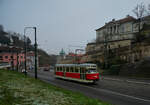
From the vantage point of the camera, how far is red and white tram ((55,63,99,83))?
64.1 ft

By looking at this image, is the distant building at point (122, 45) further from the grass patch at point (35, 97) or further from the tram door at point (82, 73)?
the grass patch at point (35, 97)

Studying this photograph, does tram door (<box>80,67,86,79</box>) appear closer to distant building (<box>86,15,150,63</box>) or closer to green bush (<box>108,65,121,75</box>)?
green bush (<box>108,65,121,75</box>)

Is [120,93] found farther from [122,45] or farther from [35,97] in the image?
[122,45]

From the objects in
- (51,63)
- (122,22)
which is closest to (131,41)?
(122,22)

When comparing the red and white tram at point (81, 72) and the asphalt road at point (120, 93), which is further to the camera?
the red and white tram at point (81, 72)

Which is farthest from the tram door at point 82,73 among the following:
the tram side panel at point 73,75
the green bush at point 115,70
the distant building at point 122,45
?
the distant building at point 122,45

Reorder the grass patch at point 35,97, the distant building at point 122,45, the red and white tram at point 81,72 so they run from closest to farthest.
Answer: the grass patch at point 35,97, the red and white tram at point 81,72, the distant building at point 122,45

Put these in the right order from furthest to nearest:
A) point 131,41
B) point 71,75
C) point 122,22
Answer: point 122,22 → point 131,41 → point 71,75

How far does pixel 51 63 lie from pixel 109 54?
7763 cm

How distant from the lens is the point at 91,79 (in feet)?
63.5

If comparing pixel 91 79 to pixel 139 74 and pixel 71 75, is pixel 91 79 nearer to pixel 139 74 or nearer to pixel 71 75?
pixel 71 75

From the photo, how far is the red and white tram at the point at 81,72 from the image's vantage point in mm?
19547

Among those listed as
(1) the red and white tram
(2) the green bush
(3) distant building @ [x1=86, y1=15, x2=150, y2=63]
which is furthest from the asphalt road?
(3) distant building @ [x1=86, y1=15, x2=150, y2=63]

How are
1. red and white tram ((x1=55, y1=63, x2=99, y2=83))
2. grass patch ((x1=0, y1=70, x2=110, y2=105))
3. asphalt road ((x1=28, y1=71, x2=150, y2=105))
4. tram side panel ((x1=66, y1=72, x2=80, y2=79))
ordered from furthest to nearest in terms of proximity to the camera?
tram side panel ((x1=66, y1=72, x2=80, y2=79)) → red and white tram ((x1=55, y1=63, x2=99, y2=83)) → asphalt road ((x1=28, y1=71, x2=150, y2=105)) → grass patch ((x1=0, y1=70, x2=110, y2=105))
